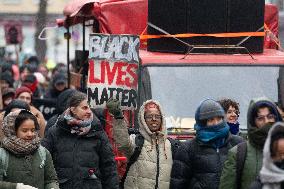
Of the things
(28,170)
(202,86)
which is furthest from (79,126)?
(202,86)

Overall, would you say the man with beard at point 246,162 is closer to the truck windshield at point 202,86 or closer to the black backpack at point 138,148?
the black backpack at point 138,148

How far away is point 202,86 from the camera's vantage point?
12.7 meters

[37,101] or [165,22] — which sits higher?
[165,22]

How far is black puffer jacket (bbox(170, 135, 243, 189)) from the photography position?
9617mm

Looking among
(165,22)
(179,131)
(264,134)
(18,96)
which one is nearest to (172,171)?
(264,134)

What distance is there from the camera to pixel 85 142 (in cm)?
1049

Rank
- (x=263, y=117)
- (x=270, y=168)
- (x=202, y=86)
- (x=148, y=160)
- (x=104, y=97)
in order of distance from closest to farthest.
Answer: (x=270, y=168)
(x=263, y=117)
(x=148, y=160)
(x=104, y=97)
(x=202, y=86)

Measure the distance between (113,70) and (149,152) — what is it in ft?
6.29

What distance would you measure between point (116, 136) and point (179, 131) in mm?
1555

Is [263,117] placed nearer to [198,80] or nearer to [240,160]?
[240,160]

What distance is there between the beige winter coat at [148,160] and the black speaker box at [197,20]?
3.03 metres

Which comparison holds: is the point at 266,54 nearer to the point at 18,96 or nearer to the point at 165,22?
the point at 165,22

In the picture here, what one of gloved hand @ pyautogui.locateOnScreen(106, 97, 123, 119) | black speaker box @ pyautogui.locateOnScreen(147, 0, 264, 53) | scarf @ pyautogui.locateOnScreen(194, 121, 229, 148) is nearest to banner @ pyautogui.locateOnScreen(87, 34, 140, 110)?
gloved hand @ pyautogui.locateOnScreen(106, 97, 123, 119)

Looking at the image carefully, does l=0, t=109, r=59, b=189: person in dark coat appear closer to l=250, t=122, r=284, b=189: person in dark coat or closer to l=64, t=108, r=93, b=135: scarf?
l=64, t=108, r=93, b=135: scarf
